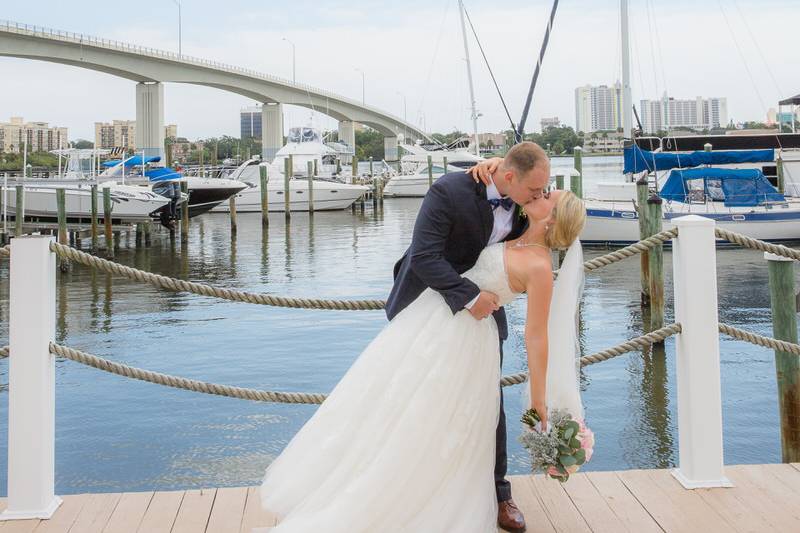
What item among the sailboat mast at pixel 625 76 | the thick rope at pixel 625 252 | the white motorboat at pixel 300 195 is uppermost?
the sailboat mast at pixel 625 76

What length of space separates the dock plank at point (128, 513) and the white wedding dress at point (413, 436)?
29.7 inches

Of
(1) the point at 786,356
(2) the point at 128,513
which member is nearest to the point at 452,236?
(2) the point at 128,513

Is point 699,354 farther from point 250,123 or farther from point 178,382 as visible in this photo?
point 250,123

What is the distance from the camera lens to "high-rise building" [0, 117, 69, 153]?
130 metres

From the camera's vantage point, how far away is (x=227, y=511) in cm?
417

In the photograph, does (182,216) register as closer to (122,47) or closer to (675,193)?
(675,193)

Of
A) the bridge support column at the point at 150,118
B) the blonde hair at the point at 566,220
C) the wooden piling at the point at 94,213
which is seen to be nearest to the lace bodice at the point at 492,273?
the blonde hair at the point at 566,220

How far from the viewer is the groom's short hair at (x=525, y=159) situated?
3.41 m

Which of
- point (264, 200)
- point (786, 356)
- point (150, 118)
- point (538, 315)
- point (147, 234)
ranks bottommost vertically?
point (786, 356)

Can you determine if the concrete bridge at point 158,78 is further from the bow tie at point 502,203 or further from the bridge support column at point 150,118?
the bow tie at point 502,203

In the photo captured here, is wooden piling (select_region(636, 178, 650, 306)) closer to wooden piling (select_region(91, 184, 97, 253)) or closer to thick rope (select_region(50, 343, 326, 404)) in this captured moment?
thick rope (select_region(50, 343, 326, 404))

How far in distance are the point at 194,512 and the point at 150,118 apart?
66.4m

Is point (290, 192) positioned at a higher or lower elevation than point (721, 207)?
higher

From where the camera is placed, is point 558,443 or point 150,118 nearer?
point 558,443
